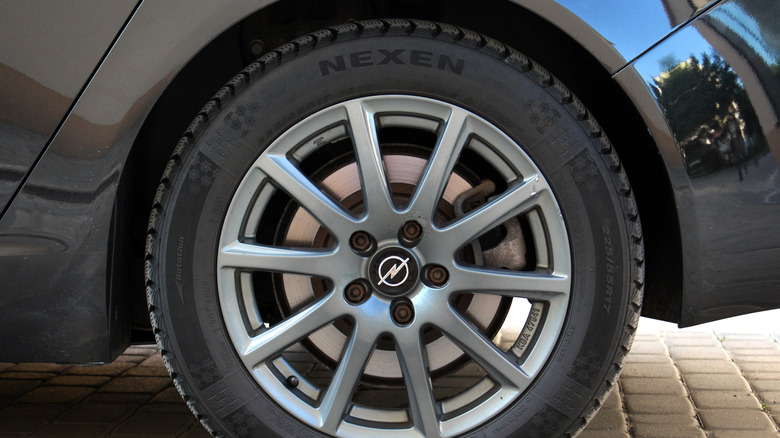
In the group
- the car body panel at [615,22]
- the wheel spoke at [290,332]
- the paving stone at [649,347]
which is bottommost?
the paving stone at [649,347]

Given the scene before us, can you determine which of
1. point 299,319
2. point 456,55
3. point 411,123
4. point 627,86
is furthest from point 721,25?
point 299,319

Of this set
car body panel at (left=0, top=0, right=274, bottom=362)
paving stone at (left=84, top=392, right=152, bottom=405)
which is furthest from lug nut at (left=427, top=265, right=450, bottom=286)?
paving stone at (left=84, top=392, right=152, bottom=405)

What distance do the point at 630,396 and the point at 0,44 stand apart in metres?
2.17

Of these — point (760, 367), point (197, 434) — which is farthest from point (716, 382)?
point (197, 434)

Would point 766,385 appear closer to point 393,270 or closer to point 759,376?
point 759,376

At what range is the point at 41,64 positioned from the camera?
1.66m

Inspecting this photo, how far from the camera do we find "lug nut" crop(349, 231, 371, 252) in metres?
1.76

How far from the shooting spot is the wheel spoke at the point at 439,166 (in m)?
1.75

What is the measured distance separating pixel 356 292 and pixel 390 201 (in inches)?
9.1

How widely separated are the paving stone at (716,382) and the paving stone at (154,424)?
175cm

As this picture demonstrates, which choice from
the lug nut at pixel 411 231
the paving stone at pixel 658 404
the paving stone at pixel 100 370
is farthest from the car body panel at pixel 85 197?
the paving stone at pixel 658 404

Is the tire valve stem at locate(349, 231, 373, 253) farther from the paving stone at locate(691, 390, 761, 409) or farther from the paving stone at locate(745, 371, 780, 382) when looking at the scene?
the paving stone at locate(745, 371, 780, 382)

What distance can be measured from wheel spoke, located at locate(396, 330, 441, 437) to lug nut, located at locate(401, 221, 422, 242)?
0.23 m

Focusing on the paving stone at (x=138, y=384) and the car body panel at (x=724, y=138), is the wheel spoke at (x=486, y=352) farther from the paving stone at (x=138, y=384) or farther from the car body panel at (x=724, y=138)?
the paving stone at (x=138, y=384)
